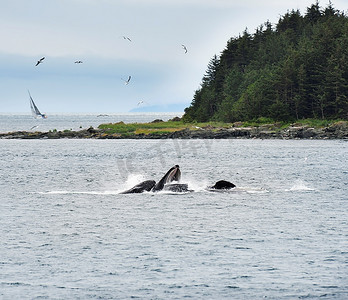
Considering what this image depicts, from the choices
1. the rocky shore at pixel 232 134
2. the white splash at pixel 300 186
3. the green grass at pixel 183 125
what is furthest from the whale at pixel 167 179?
the green grass at pixel 183 125

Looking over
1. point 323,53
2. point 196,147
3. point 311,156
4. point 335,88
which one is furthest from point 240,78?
point 311,156

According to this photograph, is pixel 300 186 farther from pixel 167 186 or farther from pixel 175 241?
pixel 175 241

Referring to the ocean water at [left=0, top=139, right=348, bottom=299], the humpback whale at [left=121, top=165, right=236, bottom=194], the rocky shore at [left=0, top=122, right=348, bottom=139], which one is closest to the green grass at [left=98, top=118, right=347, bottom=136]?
the rocky shore at [left=0, top=122, right=348, bottom=139]

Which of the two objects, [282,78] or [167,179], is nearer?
[167,179]

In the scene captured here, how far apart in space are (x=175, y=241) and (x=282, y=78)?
10917 centimetres

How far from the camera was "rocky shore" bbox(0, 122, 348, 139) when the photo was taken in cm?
11231

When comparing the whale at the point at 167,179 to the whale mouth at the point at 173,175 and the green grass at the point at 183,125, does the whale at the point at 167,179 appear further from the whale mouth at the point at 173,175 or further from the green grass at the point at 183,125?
the green grass at the point at 183,125

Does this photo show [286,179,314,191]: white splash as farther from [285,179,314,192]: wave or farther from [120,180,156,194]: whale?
[120,180,156,194]: whale

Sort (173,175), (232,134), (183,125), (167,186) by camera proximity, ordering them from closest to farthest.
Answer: (173,175)
(167,186)
(232,134)
(183,125)

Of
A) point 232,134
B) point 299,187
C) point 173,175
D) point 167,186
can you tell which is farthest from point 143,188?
point 232,134

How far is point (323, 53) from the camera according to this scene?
431 ft

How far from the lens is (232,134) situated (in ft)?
399

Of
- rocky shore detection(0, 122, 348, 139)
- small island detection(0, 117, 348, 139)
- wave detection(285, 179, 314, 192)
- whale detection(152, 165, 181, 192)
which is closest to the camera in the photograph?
whale detection(152, 165, 181, 192)

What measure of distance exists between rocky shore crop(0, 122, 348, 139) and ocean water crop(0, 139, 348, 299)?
6761 cm
